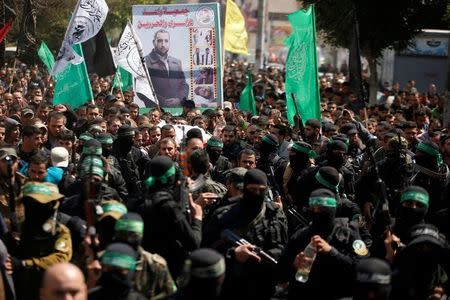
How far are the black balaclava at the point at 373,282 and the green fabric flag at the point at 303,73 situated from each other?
732 centimetres

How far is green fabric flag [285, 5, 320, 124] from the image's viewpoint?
1308cm

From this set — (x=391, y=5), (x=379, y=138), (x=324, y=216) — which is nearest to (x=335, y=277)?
(x=324, y=216)

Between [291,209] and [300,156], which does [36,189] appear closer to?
[291,209]

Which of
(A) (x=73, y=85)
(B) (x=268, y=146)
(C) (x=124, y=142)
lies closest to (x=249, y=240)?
(B) (x=268, y=146)

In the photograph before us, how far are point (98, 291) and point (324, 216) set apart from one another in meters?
1.94

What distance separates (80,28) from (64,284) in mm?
8682

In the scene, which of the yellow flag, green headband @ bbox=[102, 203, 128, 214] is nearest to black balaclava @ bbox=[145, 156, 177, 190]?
green headband @ bbox=[102, 203, 128, 214]

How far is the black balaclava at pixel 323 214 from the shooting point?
6703 mm

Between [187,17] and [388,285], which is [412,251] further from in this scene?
[187,17]

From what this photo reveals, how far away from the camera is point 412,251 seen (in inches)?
253

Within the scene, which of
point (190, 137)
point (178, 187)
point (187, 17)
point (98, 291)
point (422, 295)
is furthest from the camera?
point (187, 17)

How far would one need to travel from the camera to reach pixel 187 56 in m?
15.4

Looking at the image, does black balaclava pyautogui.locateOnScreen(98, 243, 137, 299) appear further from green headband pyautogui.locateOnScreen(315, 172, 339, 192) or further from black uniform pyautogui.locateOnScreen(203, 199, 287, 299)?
green headband pyautogui.locateOnScreen(315, 172, 339, 192)

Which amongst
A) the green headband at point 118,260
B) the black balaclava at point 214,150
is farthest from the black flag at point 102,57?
the green headband at point 118,260
